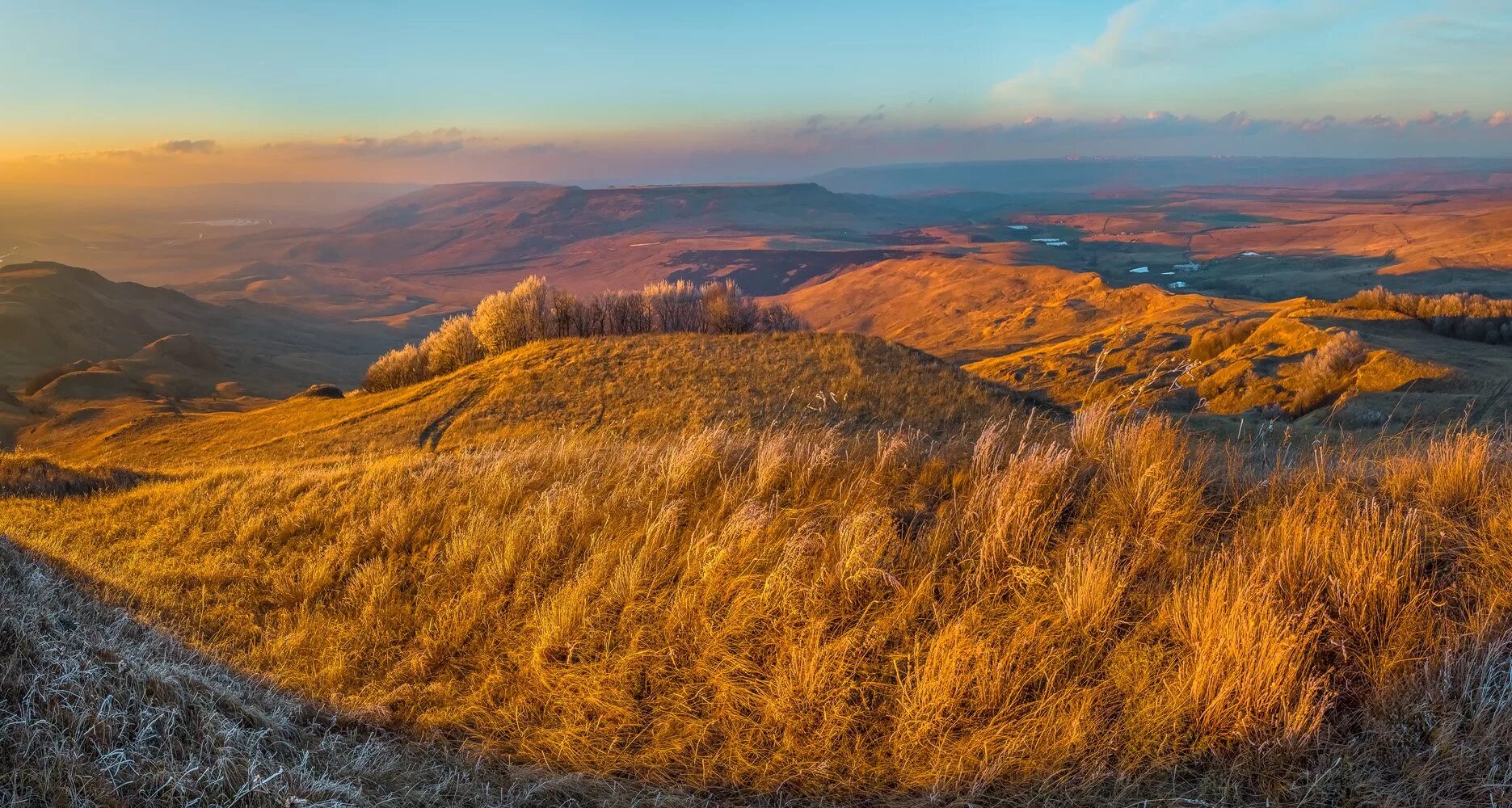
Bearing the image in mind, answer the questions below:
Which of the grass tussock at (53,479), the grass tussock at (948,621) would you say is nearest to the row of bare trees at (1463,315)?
the grass tussock at (948,621)

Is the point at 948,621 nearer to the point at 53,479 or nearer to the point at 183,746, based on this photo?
the point at 183,746

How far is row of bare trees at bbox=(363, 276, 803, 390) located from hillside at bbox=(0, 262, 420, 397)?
23.7m

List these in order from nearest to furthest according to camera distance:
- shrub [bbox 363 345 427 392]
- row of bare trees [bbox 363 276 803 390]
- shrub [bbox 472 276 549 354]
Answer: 1. shrub [bbox 472 276 549 354]
2. row of bare trees [bbox 363 276 803 390]
3. shrub [bbox 363 345 427 392]

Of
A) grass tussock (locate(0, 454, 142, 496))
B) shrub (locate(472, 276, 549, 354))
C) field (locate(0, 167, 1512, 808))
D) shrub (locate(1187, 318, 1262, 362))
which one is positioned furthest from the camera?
shrub (locate(1187, 318, 1262, 362))

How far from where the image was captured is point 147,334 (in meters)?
71.5

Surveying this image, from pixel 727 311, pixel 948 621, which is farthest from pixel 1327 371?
pixel 948 621

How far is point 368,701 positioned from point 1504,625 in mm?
5607

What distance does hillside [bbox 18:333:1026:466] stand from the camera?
55.6 ft

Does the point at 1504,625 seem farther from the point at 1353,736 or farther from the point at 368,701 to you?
the point at 368,701

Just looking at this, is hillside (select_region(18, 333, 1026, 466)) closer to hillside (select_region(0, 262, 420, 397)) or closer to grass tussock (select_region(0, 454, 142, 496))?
grass tussock (select_region(0, 454, 142, 496))

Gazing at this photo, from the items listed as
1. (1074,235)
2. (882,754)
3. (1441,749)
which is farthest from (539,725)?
(1074,235)

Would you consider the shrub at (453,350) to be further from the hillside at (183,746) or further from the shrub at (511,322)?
the hillside at (183,746)

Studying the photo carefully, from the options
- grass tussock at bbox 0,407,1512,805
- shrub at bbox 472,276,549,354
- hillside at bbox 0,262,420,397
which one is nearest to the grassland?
grass tussock at bbox 0,407,1512,805

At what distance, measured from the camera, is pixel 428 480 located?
7.39 m
